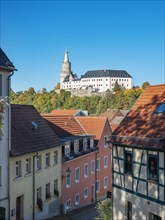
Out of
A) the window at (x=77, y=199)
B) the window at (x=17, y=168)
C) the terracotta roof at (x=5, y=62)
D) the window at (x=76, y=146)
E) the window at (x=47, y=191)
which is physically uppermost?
the terracotta roof at (x=5, y=62)

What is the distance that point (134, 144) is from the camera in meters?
16.7

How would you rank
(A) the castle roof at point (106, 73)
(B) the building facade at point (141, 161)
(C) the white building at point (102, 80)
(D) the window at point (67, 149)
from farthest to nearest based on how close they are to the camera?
1. (A) the castle roof at point (106, 73)
2. (C) the white building at point (102, 80)
3. (D) the window at point (67, 149)
4. (B) the building facade at point (141, 161)

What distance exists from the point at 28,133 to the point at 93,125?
12961mm

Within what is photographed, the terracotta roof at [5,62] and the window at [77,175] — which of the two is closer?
the terracotta roof at [5,62]

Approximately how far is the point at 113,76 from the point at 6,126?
17026 centimetres

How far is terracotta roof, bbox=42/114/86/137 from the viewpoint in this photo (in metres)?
30.2

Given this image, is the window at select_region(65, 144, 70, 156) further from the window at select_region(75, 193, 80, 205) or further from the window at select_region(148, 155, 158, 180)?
the window at select_region(148, 155, 158, 180)

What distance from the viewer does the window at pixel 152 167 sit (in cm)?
1552

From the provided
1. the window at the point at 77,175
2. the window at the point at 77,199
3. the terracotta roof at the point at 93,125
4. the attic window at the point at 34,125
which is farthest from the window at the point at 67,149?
A: the terracotta roof at the point at 93,125

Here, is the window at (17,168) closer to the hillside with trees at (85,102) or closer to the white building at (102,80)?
the hillside with trees at (85,102)

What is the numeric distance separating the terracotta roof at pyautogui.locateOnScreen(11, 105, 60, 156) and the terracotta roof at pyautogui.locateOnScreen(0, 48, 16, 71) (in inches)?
167

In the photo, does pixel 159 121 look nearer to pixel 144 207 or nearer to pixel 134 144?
pixel 134 144

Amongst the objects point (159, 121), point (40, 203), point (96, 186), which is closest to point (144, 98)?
point (159, 121)

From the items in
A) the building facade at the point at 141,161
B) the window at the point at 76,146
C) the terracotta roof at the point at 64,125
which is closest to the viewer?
the building facade at the point at 141,161
